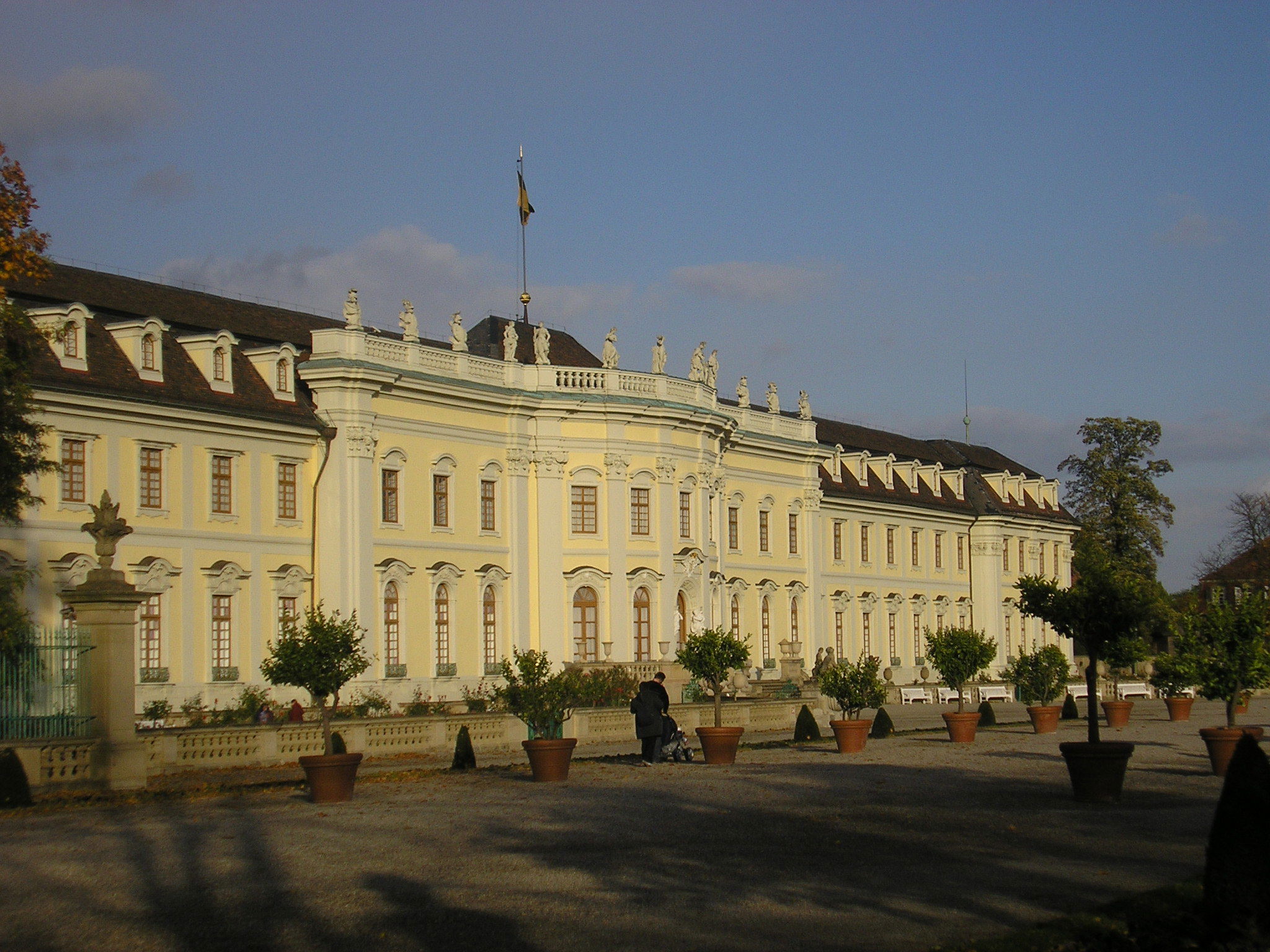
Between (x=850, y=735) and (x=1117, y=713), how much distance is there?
1290 centimetres

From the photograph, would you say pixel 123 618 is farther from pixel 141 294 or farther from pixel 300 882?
pixel 141 294

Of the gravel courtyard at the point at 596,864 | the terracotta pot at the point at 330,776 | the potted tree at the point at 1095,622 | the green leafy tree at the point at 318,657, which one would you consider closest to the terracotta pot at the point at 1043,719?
the gravel courtyard at the point at 596,864

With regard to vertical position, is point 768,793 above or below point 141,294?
below

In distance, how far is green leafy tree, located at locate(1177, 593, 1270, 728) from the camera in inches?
1039

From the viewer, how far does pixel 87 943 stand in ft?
38.0

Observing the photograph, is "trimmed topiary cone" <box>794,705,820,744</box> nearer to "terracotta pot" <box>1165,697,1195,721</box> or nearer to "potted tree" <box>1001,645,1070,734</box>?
"potted tree" <box>1001,645,1070,734</box>

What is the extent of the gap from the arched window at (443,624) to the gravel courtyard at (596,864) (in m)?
24.9

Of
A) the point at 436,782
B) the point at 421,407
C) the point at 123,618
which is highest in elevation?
the point at 421,407

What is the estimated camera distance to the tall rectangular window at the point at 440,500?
49.3 m

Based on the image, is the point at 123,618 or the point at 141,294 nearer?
the point at 123,618

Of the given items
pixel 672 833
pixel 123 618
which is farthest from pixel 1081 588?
pixel 123 618

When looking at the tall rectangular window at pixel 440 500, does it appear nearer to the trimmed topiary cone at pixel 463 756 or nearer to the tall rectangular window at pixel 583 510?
the tall rectangular window at pixel 583 510

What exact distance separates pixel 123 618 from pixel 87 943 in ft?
38.8

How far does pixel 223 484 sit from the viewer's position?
1686 inches
